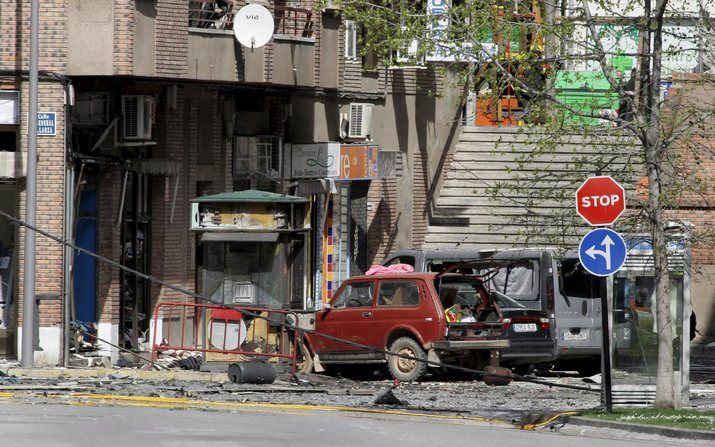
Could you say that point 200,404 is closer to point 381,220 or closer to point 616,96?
point 616,96

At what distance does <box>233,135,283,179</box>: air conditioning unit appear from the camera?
30844mm

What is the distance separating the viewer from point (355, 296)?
81.0 feet

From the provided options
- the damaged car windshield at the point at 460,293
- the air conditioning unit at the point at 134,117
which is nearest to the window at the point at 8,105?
the air conditioning unit at the point at 134,117

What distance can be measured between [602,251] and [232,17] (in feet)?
42.8

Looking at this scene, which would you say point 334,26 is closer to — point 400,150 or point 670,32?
point 400,150

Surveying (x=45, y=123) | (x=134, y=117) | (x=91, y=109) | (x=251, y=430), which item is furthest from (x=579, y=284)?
(x=251, y=430)

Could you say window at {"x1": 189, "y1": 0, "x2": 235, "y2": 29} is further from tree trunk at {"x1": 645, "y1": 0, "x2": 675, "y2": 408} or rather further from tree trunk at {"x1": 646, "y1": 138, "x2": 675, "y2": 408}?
tree trunk at {"x1": 646, "y1": 138, "x2": 675, "y2": 408}

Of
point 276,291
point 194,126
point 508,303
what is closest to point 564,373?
point 508,303

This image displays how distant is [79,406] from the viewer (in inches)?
686

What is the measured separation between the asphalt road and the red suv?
5.54 meters

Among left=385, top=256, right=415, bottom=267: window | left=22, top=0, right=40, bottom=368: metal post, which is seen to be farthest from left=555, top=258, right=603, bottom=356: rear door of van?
left=22, top=0, right=40, bottom=368: metal post

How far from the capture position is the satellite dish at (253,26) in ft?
89.5

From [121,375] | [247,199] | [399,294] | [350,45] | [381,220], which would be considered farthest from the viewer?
[381,220]

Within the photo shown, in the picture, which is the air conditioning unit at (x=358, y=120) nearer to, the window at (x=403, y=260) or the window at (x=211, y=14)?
the window at (x=211, y=14)
